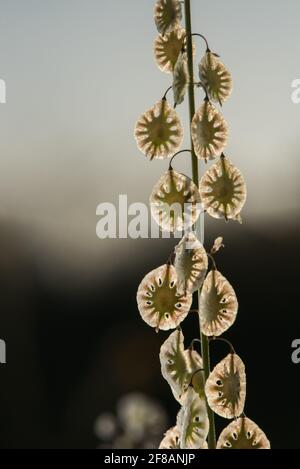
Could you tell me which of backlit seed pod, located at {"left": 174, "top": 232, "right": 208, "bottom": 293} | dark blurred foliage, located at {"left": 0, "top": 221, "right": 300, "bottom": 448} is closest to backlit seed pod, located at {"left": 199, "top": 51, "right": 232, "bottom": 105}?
backlit seed pod, located at {"left": 174, "top": 232, "right": 208, "bottom": 293}

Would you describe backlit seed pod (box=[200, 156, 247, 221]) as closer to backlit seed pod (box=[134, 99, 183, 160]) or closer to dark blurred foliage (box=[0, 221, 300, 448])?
backlit seed pod (box=[134, 99, 183, 160])

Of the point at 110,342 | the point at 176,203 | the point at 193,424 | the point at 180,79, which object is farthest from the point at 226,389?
the point at 110,342

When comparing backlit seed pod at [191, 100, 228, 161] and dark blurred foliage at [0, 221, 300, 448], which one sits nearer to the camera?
backlit seed pod at [191, 100, 228, 161]

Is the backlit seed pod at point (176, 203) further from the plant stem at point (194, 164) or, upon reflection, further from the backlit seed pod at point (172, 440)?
the backlit seed pod at point (172, 440)

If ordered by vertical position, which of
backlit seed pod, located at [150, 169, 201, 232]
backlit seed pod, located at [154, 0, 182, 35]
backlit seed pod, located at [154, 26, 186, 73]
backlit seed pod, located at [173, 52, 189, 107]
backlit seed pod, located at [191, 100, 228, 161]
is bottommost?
backlit seed pod, located at [150, 169, 201, 232]

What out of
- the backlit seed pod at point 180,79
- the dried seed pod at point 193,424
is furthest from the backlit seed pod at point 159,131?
the dried seed pod at point 193,424

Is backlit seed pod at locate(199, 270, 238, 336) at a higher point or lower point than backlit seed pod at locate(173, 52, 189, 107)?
Answer: lower

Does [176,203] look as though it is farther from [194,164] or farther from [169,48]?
[169,48]
